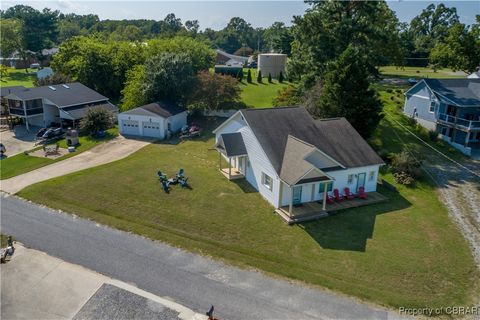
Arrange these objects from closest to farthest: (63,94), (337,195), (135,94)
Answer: (337,195), (135,94), (63,94)

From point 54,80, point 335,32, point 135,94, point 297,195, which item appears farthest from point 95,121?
point 335,32

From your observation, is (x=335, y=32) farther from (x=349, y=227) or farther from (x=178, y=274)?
(x=178, y=274)

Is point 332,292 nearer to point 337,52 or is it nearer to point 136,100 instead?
point 337,52

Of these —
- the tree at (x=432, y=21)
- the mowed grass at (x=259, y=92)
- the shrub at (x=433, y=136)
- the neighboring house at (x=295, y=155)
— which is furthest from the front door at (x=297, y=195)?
the tree at (x=432, y=21)

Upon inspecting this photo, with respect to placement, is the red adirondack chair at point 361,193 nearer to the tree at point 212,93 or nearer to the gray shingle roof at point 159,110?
the gray shingle roof at point 159,110

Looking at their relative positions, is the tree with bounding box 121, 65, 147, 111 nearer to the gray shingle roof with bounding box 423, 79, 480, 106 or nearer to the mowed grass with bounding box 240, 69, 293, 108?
the mowed grass with bounding box 240, 69, 293, 108

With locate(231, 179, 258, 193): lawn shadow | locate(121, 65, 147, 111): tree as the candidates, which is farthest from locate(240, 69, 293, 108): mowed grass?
locate(231, 179, 258, 193): lawn shadow
